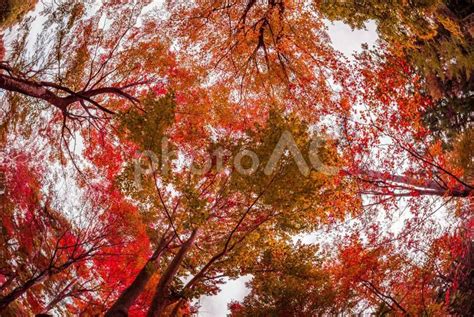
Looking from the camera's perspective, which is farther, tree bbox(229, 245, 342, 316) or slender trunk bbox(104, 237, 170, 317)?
tree bbox(229, 245, 342, 316)

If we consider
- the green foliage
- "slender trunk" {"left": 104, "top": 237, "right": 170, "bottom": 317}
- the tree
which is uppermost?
the green foliage

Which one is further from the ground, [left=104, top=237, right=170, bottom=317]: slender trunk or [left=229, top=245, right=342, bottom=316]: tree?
[left=229, top=245, right=342, bottom=316]: tree

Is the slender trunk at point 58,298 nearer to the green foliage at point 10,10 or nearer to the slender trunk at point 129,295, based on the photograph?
the slender trunk at point 129,295

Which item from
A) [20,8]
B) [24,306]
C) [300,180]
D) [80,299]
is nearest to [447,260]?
[300,180]

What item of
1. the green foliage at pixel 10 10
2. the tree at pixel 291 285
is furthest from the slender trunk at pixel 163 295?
the green foliage at pixel 10 10

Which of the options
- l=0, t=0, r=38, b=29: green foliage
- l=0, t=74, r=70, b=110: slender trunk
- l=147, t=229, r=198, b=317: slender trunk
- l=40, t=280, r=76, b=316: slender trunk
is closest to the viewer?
l=147, t=229, r=198, b=317: slender trunk

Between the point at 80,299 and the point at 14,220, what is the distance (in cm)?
346

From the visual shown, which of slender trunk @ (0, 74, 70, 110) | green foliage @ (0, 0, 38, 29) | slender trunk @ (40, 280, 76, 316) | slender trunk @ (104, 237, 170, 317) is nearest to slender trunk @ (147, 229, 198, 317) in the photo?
slender trunk @ (104, 237, 170, 317)

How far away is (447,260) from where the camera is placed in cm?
984

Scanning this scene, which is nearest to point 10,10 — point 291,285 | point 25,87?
point 25,87

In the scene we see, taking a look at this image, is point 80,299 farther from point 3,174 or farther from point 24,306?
point 3,174

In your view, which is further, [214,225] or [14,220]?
[14,220]

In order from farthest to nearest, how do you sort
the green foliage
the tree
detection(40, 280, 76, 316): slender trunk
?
the green foliage → detection(40, 280, 76, 316): slender trunk → the tree

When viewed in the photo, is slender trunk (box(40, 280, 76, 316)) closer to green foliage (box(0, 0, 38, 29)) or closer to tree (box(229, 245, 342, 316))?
tree (box(229, 245, 342, 316))
